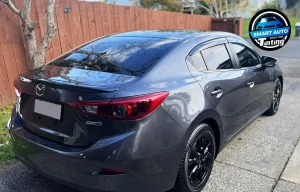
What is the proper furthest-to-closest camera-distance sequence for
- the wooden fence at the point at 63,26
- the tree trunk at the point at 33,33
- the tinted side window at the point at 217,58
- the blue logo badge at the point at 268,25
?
the blue logo badge at the point at 268,25 → the wooden fence at the point at 63,26 → the tree trunk at the point at 33,33 → the tinted side window at the point at 217,58

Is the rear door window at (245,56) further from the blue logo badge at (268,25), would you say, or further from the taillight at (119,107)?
the blue logo badge at (268,25)

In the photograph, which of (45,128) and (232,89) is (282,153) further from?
(45,128)

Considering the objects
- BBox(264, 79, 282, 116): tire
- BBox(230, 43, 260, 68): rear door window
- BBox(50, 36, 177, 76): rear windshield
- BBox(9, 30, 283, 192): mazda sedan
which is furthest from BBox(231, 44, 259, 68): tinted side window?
BBox(50, 36, 177, 76): rear windshield

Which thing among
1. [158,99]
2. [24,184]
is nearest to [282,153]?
[158,99]

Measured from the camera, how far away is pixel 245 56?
12.3ft

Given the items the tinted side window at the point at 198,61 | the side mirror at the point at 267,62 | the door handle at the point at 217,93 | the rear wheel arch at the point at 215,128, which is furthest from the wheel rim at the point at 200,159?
the side mirror at the point at 267,62

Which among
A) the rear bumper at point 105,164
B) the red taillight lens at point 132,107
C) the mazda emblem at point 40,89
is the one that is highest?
the mazda emblem at point 40,89

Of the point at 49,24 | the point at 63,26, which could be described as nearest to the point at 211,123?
the point at 49,24

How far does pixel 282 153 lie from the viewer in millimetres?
3475

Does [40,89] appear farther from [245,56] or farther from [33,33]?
[33,33]

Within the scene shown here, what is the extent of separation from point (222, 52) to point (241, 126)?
0.97m

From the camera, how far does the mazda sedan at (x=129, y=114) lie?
1.99 metres

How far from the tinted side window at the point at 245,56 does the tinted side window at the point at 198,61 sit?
871 millimetres

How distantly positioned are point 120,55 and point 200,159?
1.24 metres
